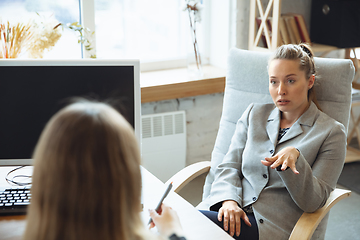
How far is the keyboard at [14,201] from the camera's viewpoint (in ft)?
3.78

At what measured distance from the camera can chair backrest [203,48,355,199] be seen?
63.0 inches

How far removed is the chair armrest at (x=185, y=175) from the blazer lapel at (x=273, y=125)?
1.07 ft

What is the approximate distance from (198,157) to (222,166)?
42.8 inches

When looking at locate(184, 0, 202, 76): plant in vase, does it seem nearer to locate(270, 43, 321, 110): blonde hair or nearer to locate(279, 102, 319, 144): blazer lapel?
locate(270, 43, 321, 110): blonde hair

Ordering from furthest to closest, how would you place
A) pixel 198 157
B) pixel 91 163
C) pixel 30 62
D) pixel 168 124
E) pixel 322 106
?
pixel 198 157 → pixel 168 124 → pixel 322 106 → pixel 30 62 → pixel 91 163

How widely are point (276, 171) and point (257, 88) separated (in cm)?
48

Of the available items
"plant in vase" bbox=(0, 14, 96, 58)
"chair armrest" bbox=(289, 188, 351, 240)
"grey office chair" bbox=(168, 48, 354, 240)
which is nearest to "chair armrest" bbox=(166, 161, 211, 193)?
"grey office chair" bbox=(168, 48, 354, 240)

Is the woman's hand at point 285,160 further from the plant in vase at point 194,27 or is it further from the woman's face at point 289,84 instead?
the plant in vase at point 194,27

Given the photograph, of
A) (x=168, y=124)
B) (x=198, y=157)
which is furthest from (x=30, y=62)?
(x=198, y=157)

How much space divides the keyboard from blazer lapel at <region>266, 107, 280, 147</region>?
37.0 inches

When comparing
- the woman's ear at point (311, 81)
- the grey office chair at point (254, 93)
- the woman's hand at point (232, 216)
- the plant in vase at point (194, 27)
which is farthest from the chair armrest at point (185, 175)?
the plant in vase at point (194, 27)

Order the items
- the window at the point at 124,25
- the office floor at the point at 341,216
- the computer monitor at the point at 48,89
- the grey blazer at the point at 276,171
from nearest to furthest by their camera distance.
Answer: the computer monitor at the point at 48,89 < the grey blazer at the point at 276,171 < the office floor at the point at 341,216 < the window at the point at 124,25

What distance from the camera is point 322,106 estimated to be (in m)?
1.62

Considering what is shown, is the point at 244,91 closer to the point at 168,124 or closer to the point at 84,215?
the point at 168,124
